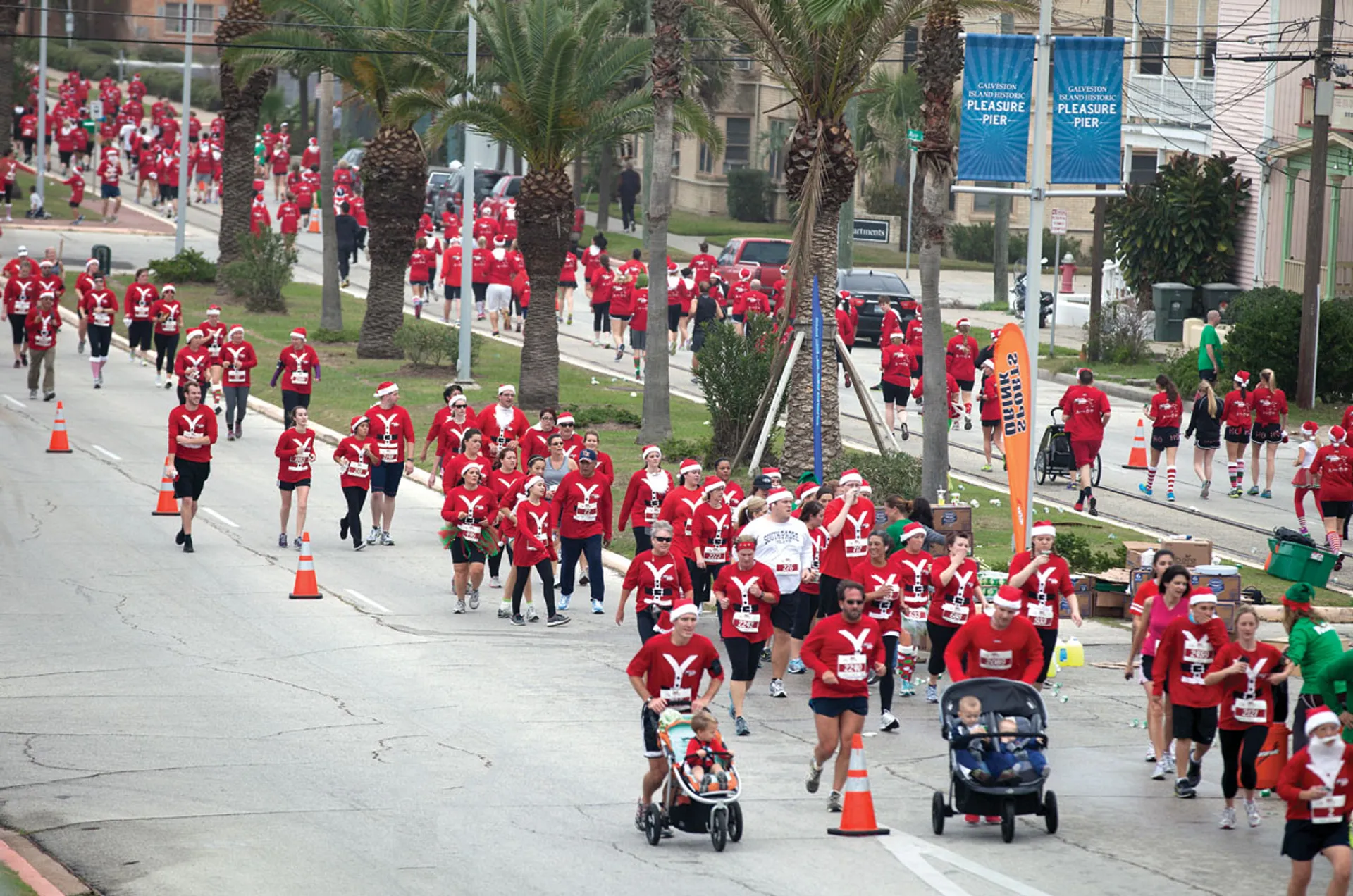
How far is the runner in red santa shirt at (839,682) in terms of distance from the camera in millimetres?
12305

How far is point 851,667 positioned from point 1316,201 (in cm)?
2145

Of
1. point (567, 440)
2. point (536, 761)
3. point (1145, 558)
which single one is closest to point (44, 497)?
point (567, 440)

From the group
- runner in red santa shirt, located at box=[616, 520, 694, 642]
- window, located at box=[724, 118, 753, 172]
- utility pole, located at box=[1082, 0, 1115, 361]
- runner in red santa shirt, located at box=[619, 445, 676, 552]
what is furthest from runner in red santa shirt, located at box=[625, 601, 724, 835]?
window, located at box=[724, 118, 753, 172]

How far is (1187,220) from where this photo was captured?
40.9 metres

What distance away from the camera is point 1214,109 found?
43.1 m

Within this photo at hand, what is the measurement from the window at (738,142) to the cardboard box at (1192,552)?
4655 cm

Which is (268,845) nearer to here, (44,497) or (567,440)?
(567,440)

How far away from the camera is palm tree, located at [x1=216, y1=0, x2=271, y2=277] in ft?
131

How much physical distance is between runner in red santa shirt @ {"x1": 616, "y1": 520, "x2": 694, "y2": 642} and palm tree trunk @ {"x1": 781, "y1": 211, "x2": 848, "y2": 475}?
26.5 ft

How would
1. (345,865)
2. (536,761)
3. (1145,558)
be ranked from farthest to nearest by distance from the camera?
(1145,558) < (536,761) < (345,865)

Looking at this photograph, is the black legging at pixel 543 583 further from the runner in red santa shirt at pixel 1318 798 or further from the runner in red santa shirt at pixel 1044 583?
the runner in red santa shirt at pixel 1318 798

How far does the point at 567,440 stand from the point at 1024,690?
29.0 ft

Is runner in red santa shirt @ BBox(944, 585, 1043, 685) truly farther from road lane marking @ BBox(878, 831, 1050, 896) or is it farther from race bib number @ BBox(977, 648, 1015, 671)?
road lane marking @ BBox(878, 831, 1050, 896)

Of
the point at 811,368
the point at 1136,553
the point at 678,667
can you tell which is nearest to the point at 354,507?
the point at 811,368
